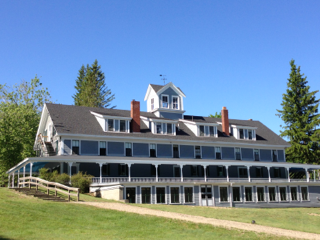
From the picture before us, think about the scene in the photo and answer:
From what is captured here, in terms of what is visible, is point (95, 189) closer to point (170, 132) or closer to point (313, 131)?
point (170, 132)

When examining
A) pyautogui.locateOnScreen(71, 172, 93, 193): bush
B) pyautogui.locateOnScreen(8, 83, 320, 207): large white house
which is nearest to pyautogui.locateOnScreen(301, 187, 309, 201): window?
pyautogui.locateOnScreen(8, 83, 320, 207): large white house

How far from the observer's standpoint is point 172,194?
3672cm

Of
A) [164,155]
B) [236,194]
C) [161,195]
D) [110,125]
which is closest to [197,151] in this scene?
[164,155]

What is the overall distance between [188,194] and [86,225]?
1987cm

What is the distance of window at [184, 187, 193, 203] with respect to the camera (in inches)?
1470

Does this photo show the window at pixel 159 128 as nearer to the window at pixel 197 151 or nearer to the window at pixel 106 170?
the window at pixel 197 151

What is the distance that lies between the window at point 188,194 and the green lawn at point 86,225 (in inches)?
630

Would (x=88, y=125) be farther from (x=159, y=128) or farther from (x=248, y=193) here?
(x=248, y=193)

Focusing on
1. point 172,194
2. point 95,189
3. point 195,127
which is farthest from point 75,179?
point 195,127

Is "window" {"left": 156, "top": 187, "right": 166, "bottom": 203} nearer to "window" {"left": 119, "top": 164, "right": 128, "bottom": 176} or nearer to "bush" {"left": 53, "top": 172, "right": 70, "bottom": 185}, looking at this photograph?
"window" {"left": 119, "top": 164, "right": 128, "bottom": 176}

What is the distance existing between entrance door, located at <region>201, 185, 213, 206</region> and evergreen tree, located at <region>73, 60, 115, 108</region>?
40546 millimetres

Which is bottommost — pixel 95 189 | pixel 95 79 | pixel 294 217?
pixel 294 217

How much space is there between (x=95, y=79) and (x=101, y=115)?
124 ft

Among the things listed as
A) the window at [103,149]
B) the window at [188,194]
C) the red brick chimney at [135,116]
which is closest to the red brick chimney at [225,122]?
the red brick chimney at [135,116]
